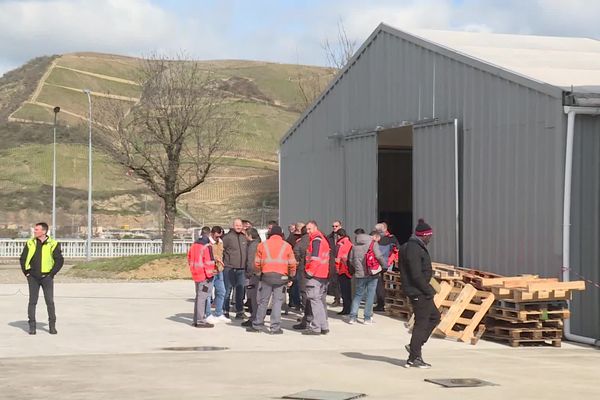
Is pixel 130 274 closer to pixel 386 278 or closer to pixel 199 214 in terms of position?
pixel 386 278

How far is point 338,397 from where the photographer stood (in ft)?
A: 33.5

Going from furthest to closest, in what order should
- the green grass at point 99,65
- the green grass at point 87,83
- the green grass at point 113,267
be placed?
the green grass at point 99,65 → the green grass at point 87,83 → the green grass at point 113,267

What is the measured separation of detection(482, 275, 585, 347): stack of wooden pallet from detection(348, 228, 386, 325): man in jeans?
2627 millimetres

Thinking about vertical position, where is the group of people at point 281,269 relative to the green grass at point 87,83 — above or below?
below

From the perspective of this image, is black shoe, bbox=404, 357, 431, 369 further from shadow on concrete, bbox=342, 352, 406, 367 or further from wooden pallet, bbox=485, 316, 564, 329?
wooden pallet, bbox=485, 316, 564, 329

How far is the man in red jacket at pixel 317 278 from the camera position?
1627 cm

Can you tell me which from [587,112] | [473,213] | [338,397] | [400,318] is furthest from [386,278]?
[338,397]

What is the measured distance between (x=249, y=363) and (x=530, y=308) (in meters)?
5.03

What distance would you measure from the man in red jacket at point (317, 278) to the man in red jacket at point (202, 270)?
6.40ft

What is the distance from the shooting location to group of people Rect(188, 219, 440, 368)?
16328 millimetres

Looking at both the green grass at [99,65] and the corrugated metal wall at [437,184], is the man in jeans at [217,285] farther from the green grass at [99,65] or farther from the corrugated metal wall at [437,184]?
the green grass at [99,65]

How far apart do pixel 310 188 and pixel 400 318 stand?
7.67 m

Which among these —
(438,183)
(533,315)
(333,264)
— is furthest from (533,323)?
(333,264)

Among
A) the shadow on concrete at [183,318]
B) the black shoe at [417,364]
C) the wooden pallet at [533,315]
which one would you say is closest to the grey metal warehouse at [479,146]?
the wooden pallet at [533,315]
